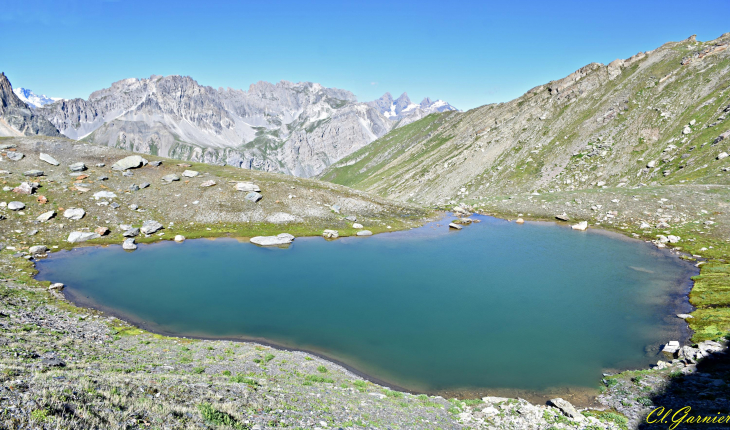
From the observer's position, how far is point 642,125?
113688mm

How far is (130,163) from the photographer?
3120 inches

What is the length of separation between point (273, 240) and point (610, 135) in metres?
123

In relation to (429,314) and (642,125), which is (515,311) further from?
(642,125)

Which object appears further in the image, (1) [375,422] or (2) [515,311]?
(2) [515,311]

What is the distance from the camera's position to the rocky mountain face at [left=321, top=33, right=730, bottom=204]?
96.6m

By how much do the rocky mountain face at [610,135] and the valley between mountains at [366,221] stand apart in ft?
2.32

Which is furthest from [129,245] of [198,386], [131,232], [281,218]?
[198,386]

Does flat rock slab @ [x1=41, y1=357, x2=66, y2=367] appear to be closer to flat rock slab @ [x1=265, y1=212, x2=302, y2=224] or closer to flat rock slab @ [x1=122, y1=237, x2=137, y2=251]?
flat rock slab @ [x1=122, y1=237, x2=137, y2=251]

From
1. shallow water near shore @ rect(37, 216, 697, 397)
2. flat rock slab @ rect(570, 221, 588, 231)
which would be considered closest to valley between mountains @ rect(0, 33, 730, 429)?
shallow water near shore @ rect(37, 216, 697, 397)

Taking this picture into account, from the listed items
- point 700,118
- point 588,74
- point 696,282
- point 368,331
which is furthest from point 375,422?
point 588,74

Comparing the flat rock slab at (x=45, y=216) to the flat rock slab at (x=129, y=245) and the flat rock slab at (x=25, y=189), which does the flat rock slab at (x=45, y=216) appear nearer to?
the flat rock slab at (x=25, y=189)

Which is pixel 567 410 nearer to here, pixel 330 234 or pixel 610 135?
pixel 330 234

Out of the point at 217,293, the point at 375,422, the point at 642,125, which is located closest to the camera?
the point at 375,422

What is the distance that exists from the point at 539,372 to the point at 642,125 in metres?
126
